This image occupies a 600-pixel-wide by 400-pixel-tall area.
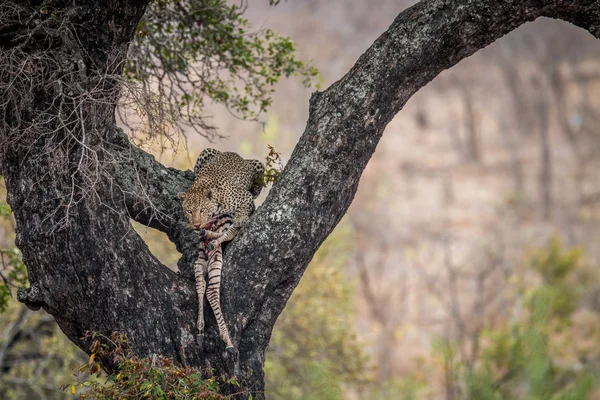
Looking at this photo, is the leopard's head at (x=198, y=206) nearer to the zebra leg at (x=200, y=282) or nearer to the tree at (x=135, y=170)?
the zebra leg at (x=200, y=282)

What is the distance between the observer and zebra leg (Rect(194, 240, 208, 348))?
5.41 metres

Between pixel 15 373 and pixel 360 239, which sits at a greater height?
pixel 360 239

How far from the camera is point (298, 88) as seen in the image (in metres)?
26.3

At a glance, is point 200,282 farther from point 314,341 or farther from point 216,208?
point 314,341

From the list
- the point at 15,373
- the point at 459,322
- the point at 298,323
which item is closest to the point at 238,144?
the point at 459,322

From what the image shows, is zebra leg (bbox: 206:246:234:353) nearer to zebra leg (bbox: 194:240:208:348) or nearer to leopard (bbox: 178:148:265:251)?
zebra leg (bbox: 194:240:208:348)

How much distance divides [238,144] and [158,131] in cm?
1751

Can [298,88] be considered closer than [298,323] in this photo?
No

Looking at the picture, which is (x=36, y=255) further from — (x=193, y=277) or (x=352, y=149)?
(x=352, y=149)

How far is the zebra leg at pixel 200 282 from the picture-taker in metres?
5.41

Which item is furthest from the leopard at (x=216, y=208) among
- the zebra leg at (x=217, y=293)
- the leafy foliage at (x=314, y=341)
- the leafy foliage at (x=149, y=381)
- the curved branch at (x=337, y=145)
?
the leafy foliage at (x=314, y=341)

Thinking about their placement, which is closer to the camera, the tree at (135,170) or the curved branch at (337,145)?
the tree at (135,170)

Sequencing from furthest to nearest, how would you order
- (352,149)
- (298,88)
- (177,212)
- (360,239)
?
(298,88) < (360,239) < (177,212) < (352,149)

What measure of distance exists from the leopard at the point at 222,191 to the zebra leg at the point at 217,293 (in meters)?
0.17
